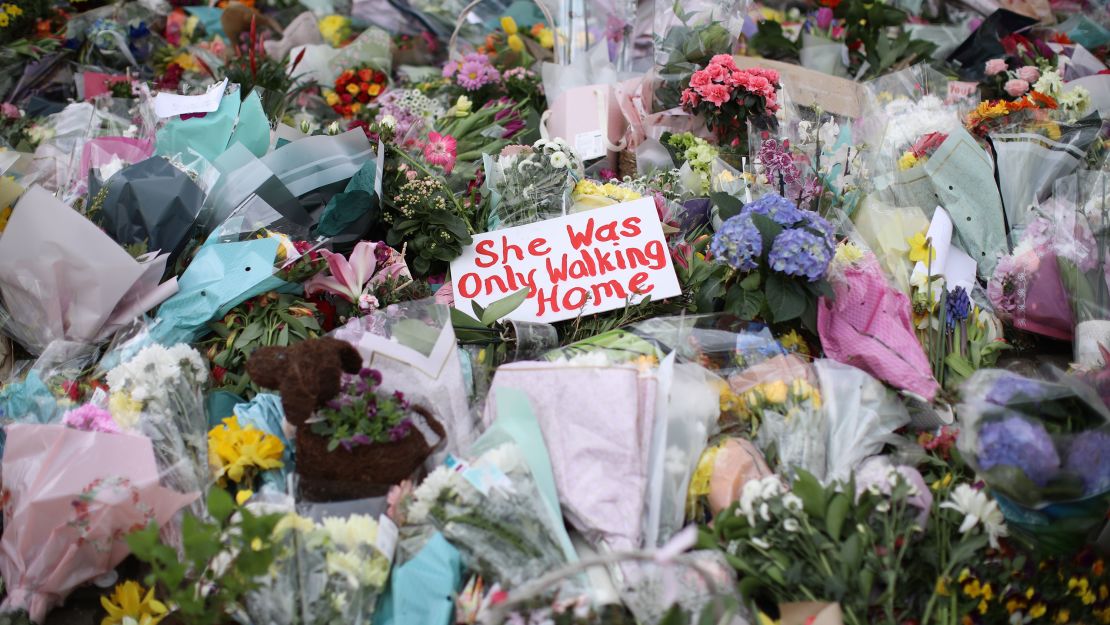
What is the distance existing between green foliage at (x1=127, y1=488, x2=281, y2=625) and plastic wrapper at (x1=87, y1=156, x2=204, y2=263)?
1107 millimetres

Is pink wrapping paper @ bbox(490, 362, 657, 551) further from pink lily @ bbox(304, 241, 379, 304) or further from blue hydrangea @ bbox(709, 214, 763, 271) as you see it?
pink lily @ bbox(304, 241, 379, 304)

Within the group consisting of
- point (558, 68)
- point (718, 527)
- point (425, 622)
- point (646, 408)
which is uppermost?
point (558, 68)

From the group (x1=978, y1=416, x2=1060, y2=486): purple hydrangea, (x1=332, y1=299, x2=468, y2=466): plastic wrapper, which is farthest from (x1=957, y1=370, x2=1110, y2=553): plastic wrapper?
(x1=332, y1=299, x2=468, y2=466): plastic wrapper

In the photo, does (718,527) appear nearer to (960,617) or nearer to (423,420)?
(960,617)

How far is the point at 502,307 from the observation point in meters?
2.44

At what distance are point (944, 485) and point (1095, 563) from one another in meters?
0.33

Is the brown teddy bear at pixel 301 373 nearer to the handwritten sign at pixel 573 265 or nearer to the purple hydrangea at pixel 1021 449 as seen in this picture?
the handwritten sign at pixel 573 265

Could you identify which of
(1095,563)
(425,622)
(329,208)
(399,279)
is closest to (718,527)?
(425,622)

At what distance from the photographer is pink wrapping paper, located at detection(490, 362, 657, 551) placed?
1.91m

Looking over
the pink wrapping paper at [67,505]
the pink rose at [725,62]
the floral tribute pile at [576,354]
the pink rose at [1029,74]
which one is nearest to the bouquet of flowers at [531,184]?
the floral tribute pile at [576,354]

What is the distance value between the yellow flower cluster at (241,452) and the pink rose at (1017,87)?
128 inches

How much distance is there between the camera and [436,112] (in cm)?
362

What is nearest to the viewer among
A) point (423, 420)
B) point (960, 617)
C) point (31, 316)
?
point (960, 617)

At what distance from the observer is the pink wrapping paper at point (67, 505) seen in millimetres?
1857
